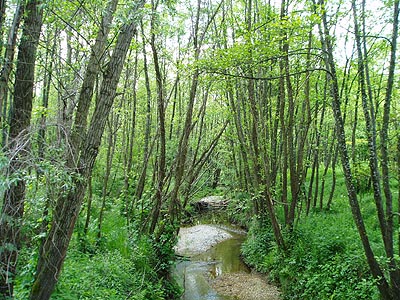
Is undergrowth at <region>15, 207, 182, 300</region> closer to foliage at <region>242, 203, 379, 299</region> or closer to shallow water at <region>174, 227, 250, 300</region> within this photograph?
shallow water at <region>174, 227, 250, 300</region>

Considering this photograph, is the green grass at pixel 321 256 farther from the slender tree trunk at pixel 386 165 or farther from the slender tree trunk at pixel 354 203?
the slender tree trunk at pixel 386 165

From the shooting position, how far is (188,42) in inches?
461

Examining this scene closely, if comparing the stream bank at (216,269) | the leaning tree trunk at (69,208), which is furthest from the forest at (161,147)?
the stream bank at (216,269)

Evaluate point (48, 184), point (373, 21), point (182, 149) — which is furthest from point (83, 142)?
point (373, 21)

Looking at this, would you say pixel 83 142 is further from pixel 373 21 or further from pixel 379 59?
pixel 379 59

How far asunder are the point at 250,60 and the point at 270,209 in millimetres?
4804

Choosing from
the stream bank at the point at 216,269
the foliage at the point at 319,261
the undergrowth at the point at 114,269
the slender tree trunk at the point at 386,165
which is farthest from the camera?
the stream bank at the point at 216,269

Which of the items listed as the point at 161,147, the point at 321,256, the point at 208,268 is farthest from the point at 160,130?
the point at 208,268

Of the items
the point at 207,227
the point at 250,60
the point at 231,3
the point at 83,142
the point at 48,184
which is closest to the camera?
the point at 48,184

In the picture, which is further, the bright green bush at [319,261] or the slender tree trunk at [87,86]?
the bright green bush at [319,261]

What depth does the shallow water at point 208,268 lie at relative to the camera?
30.6ft

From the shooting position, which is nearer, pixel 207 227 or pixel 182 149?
pixel 182 149

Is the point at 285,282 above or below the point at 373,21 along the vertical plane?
below

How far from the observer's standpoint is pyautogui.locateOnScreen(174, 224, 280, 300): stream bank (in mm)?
9125
